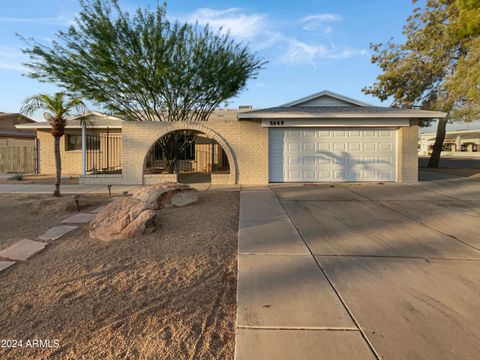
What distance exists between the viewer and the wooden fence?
19.4 metres

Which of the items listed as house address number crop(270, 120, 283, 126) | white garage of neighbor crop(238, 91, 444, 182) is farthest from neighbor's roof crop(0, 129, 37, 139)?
house address number crop(270, 120, 283, 126)

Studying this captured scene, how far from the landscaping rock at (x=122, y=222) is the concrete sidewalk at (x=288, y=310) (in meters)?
1.82

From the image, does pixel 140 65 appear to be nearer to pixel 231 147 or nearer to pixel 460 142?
pixel 231 147

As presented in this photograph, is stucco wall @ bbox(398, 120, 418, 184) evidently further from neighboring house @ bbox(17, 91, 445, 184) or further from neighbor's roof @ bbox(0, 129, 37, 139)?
neighbor's roof @ bbox(0, 129, 37, 139)

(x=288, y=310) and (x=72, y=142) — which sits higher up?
(x=72, y=142)

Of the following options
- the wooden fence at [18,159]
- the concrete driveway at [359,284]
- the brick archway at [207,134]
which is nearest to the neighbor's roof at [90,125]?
the wooden fence at [18,159]

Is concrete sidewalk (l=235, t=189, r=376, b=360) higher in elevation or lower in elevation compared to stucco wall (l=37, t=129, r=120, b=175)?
lower

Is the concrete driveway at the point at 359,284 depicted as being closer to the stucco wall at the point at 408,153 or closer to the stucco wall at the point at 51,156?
the stucco wall at the point at 408,153

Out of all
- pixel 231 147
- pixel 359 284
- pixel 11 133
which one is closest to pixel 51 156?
pixel 231 147

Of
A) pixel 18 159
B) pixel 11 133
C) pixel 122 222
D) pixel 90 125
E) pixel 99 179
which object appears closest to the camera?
pixel 122 222

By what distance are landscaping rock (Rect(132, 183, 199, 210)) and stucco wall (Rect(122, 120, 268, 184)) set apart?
17.1 ft

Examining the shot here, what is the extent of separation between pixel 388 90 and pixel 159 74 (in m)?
15.5

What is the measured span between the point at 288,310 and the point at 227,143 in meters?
10.6

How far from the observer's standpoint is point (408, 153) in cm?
1305
